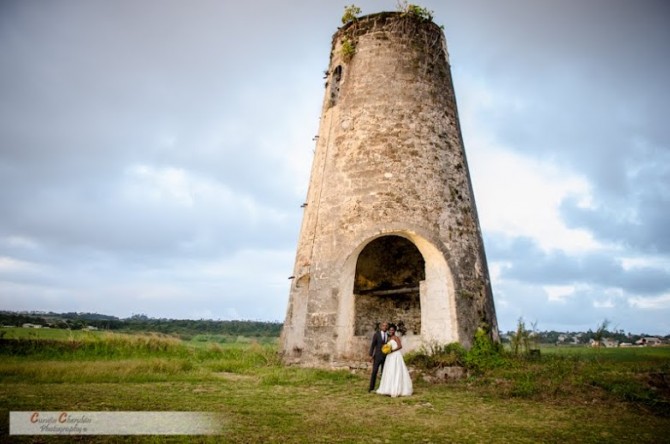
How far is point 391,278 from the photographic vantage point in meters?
14.9

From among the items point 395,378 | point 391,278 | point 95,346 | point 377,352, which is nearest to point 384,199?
point 377,352

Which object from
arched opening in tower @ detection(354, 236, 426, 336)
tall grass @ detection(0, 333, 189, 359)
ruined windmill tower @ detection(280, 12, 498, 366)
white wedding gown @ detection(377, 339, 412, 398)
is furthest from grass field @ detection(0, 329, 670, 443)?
arched opening in tower @ detection(354, 236, 426, 336)

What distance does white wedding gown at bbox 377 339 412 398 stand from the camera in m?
7.79

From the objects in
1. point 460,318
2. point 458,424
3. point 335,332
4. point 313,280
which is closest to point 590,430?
point 458,424

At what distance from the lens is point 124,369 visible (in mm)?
A: 9617

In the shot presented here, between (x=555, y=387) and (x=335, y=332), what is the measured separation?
4.91 metres

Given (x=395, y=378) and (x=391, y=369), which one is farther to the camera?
(x=391, y=369)

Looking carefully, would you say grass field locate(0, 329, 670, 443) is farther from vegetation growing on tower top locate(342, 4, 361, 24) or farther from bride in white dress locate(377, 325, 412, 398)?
vegetation growing on tower top locate(342, 4, 361, 24)

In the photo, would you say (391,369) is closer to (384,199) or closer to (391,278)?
(384,199)

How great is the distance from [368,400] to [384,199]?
5.44 meters

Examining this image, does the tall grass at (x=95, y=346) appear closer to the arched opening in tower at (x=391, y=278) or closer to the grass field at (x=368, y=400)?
the grass field at (x=368, y=400)

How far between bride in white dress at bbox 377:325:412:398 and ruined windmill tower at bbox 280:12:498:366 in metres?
2.66

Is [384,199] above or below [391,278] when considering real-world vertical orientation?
above

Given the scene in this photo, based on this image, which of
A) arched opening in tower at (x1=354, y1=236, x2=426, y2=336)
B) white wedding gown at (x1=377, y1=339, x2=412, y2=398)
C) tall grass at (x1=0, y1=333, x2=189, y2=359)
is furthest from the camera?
arched opening in tower at (x1=354, y1=236, x2=426, y2=336)
